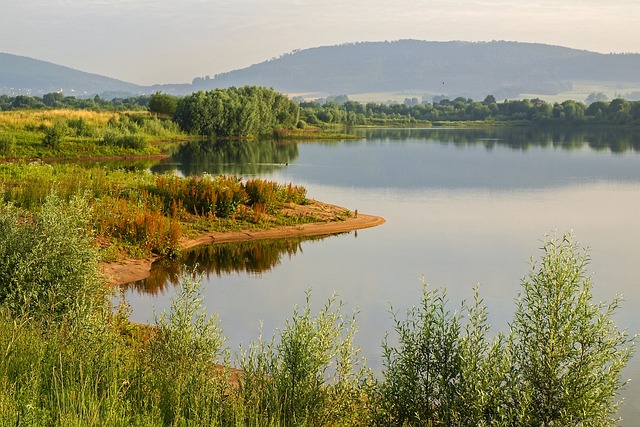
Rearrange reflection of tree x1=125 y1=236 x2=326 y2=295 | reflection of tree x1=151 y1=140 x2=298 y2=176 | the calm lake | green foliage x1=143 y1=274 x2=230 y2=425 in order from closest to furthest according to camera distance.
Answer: green foliage x1=143 y1=274 x2=230 y2=425
the calm lake
reflection of tree x1=125 y1=236 x2=326 y2=295
reflection of tree x1=151 y1=140 x2=298 y2=176

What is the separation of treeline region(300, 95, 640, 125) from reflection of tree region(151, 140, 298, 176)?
40816mm

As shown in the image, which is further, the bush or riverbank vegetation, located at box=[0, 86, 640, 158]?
the bush

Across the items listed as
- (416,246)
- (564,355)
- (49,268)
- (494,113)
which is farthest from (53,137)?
(494,113)

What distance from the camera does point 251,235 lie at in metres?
27.2

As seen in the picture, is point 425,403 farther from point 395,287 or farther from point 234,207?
point 234,207

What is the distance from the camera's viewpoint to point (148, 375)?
8781 mm

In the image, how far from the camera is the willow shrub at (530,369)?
8180 millimetres

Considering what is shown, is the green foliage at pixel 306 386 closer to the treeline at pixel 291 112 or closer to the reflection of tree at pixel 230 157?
Answer: the reflection of tree at pixel 230 157

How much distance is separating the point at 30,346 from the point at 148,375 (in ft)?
4.81

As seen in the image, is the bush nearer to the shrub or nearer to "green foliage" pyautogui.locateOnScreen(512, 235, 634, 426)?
the shrub

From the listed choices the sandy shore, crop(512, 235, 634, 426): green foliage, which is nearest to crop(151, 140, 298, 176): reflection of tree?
the sandy shore

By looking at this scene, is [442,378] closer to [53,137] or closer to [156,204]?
[156,204]

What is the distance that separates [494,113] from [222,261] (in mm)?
149919

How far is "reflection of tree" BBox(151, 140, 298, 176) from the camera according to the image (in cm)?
→ 5147
